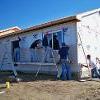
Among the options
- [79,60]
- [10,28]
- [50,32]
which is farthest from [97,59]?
[10,28]

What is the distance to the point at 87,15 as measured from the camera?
1609cm

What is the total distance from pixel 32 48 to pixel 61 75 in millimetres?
3808

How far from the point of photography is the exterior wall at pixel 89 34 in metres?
15.2

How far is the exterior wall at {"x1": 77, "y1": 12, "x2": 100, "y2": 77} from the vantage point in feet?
50.0

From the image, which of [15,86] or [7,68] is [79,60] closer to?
[15,86]

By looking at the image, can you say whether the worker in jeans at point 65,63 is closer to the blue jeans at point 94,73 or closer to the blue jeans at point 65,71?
the blue jeans at point 65,71

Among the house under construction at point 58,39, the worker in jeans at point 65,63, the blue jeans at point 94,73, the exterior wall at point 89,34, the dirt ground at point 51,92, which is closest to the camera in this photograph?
the dirt ground at point 51,92

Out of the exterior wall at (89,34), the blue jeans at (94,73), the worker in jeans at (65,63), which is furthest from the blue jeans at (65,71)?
the blue jeans at (94,73)

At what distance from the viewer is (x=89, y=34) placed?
53.4 ft

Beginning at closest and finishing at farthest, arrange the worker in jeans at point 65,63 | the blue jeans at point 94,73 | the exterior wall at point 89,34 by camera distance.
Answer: the worker in jeans at point 65,63 < the blue jeans at point 94,73 < the exterior wall at point 89,34

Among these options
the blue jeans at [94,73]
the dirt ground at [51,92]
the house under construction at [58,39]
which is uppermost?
the house under construction at [58,39]

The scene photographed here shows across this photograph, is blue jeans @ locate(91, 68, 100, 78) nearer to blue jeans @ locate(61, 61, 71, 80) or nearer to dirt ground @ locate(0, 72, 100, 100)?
blue jeans @ locate(61, 61, 71, 80)

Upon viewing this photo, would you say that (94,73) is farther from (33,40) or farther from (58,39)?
(33,40)

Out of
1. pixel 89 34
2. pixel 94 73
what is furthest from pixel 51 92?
pixel 89 34
